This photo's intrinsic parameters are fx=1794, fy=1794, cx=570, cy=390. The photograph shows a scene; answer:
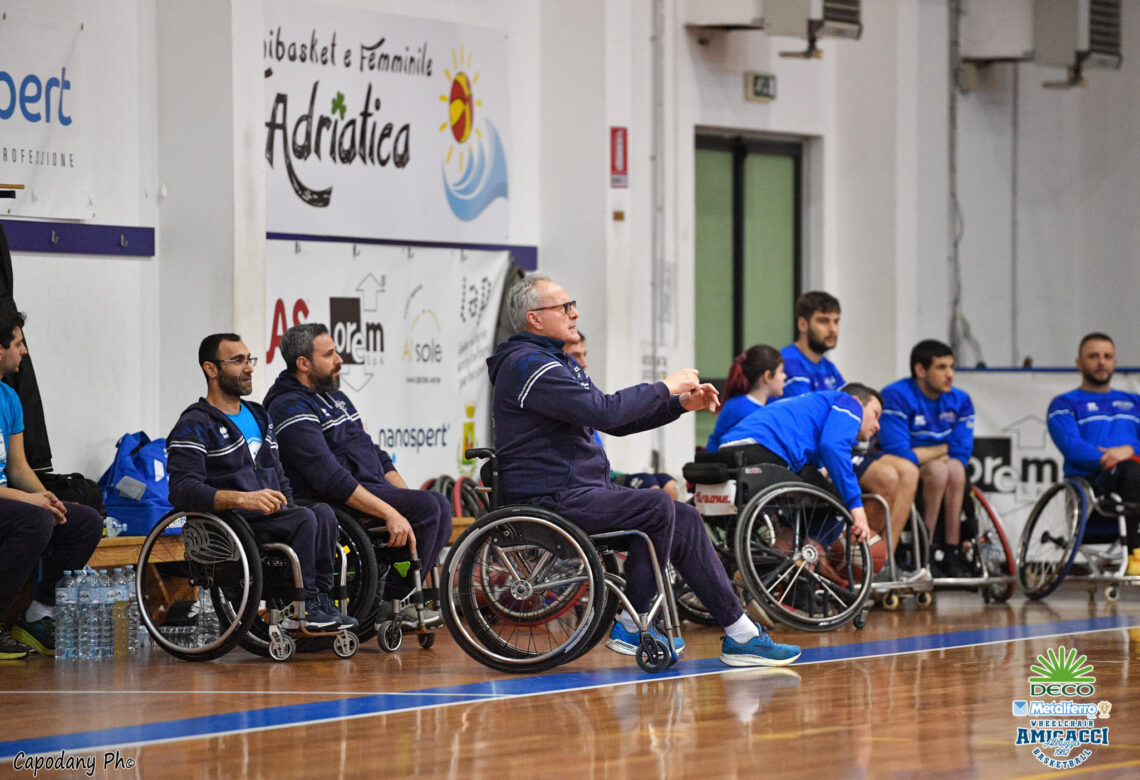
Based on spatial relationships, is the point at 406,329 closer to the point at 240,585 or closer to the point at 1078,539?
the point at 240,585

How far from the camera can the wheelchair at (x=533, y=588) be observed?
504cm

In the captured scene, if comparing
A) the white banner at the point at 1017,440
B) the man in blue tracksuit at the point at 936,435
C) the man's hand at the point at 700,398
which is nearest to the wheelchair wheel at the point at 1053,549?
the man in blue tracksuit at the point at 936,435

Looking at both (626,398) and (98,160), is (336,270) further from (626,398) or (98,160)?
(626,398)

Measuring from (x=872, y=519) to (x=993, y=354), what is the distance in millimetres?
3670

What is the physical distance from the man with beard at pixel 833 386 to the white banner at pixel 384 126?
183 cm

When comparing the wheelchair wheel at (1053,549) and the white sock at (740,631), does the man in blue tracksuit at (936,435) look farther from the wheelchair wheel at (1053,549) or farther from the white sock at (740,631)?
the white sock at (740,631)

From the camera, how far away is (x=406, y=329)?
8.18 metres

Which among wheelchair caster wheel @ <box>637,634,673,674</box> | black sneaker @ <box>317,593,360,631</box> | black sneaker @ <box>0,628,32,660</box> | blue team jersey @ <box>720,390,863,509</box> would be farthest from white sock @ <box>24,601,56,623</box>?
blue team jersey @ <box>720,390,863,509</box>

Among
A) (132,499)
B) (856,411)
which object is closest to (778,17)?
(856,411)

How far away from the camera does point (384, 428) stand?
8.08 metres

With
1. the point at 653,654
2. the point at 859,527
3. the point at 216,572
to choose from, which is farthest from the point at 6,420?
the point at 859,527

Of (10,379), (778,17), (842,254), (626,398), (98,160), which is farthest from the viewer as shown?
(842,254)

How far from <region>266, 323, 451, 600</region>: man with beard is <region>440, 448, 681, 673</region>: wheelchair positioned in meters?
0.76

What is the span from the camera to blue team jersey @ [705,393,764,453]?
6.78 meters
